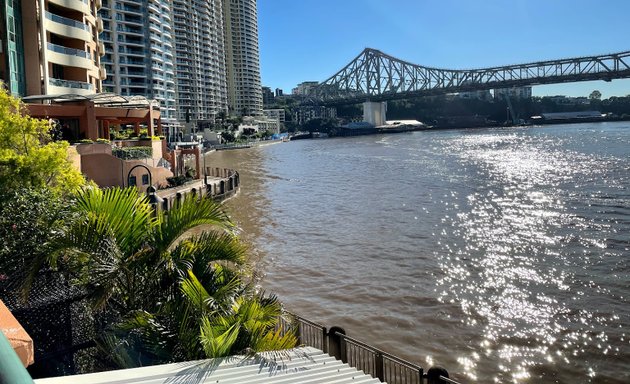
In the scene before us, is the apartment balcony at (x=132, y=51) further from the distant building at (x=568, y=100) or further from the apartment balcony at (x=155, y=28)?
the distant building at (x=568, y=100)

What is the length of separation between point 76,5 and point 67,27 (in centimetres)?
204

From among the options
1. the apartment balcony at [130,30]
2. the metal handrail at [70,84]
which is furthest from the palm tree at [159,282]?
the apartment balcony at [130,30]

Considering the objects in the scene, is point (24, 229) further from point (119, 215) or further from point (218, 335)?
point (218, 335)

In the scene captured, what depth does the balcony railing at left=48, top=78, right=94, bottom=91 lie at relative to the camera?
94.0 ft

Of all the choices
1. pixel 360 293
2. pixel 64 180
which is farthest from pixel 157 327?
pixel 360 293

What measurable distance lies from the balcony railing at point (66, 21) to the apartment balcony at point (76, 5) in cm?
77

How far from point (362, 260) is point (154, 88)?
270ft

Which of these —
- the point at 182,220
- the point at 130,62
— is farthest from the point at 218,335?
the point at 130,62

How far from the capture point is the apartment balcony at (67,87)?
28.4 meters

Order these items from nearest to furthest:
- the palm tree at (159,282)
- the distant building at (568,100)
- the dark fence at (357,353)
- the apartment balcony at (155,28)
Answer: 1. the palm tree at (159,282)
2. the dark fence at (357,353)
3. the apartment balcony at (155,28)
4. the distant building at (568,100)

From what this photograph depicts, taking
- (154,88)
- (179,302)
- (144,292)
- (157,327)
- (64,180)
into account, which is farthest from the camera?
(154,88)

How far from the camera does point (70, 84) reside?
3022cm

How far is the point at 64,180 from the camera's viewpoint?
995 centimetres

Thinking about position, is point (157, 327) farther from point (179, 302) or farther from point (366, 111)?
point (366, 111)
